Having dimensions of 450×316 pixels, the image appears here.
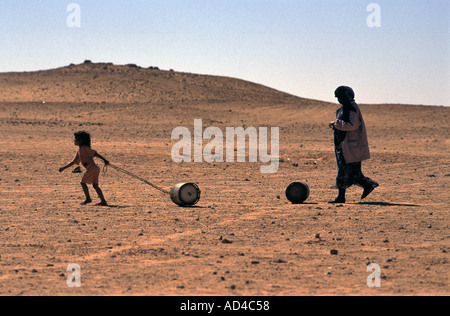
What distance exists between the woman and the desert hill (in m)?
49.0

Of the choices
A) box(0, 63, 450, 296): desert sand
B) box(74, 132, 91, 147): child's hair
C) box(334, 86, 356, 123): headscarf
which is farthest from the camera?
box(74, 132, 91, 147): child's hair

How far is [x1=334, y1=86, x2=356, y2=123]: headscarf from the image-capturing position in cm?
1213

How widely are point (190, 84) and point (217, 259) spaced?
71204mm

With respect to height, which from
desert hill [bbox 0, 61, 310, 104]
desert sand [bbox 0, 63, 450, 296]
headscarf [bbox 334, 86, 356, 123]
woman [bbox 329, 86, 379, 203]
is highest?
desert hill [bbox 0, 61, 310, 104]

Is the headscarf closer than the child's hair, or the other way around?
the headscarf

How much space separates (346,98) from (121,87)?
59.6 meters

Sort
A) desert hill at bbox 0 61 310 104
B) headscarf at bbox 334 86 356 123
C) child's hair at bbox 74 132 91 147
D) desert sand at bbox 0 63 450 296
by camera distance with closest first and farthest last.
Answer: desert sand at bbox 0 63 450 296
headscarf at bbox 334 86 356 123
child's hair at bbox 74 132 91 147
desert hill at bbox 0 61 310 104

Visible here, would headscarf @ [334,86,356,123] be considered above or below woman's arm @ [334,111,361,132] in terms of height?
above

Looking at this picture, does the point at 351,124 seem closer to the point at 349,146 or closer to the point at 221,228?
the point at 349,146

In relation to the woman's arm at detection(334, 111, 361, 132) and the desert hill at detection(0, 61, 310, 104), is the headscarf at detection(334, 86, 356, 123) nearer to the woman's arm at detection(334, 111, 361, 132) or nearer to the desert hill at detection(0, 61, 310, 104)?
the woman's arm at detection(334, 111, 361, 132)

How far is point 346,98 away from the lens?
39.8ft

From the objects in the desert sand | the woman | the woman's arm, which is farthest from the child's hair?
the woman's arm

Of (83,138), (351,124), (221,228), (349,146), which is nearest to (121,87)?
(83,138)
